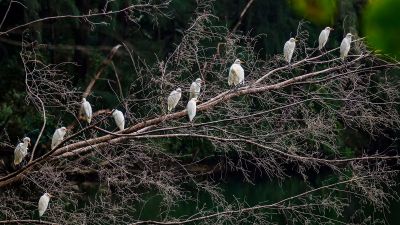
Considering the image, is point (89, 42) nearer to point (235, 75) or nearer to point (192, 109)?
point (235, 75)

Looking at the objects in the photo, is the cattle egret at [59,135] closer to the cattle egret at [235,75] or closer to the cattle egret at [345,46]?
the cattle egret at [235,75]

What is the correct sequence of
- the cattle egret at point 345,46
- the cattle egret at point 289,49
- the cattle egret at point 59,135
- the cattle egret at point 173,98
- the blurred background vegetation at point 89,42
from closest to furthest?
the cattle egret at point 173,98 < the cattle egret at point 345,46 < the cattle egret at point 59,135 < the cattle egret at point 289,49 < the blurred background vegetation at point 89,42

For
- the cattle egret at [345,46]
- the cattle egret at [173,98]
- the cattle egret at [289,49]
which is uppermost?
the cattle egret at [345,46]

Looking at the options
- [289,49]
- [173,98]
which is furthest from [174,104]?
[289,49]

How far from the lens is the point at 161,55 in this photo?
14.7m

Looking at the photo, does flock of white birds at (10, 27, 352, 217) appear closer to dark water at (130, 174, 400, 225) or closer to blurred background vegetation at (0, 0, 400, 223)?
blurred background vegetation at (0, 0, 400, 223)

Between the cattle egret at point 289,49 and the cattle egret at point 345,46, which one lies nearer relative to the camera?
the cattle egret at point 345,46

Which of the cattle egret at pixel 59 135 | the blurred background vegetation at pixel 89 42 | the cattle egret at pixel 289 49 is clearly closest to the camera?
the cattle egret at pixel 59 135

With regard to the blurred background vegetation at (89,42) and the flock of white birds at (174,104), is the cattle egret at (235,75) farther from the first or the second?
the blurred background vegetation at (89,42)

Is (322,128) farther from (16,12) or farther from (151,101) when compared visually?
(16,12)

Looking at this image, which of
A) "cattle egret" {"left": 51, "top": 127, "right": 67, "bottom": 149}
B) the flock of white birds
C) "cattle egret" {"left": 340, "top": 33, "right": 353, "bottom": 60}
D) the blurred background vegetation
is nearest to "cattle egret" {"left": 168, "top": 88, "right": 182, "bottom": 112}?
the flock of white birds

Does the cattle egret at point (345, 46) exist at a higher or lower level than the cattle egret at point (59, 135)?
higher

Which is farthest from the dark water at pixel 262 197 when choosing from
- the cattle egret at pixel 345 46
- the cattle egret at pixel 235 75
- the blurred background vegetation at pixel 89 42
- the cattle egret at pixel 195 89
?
the cattle egret at pixel 345 46

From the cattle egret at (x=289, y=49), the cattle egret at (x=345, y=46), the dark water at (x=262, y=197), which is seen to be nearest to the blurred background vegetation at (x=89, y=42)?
the dark water at (x=262, y=197)
